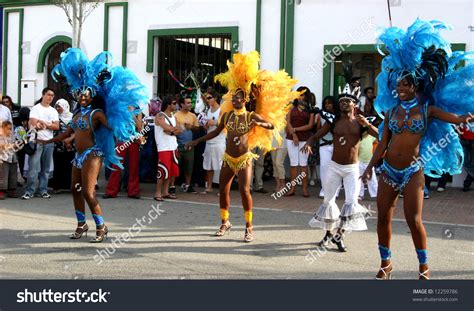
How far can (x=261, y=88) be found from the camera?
796cm

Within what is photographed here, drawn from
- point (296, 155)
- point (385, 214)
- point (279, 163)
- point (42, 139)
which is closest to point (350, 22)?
point (296, 155)

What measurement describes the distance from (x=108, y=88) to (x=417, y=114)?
383 centimetres

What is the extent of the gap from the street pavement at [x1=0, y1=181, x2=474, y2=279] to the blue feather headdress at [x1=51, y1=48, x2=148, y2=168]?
4.18 feet

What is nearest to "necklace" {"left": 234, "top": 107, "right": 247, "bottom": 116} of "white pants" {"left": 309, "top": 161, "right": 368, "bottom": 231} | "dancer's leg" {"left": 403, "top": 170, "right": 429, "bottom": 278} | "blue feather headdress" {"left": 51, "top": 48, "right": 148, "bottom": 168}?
"blue feather headdress" {"left": 51, "top": 48, "right": 148, "bottom": 168}

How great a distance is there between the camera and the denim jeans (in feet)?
35.7

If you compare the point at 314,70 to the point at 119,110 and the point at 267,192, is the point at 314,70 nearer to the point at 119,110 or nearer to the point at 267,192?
the point at 267,192

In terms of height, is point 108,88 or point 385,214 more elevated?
point 108,88

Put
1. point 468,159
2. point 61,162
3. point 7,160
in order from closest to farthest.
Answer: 1. point 7,160
2. point 61,162
3. point 468,159

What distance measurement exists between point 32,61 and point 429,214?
11.9m

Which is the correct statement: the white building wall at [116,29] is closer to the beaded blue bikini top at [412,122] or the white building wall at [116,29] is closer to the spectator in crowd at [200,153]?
the spectator in crowd at [200,153]

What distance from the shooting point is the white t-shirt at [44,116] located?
10.8 metres

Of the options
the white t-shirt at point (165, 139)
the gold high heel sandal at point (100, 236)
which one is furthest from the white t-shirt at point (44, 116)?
the gold high heel sandal at point (100, 236)

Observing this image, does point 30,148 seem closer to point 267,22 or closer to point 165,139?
point 165,139

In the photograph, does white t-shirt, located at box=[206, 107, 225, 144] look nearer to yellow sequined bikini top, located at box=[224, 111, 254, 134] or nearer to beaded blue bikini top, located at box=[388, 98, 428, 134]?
yellow sequined bikini top, located at box=[224, 111, 254, 134]
